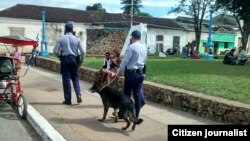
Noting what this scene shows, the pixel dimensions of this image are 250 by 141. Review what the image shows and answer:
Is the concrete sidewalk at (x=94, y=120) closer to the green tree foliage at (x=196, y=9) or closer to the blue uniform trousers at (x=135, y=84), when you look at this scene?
the blue uniform trousers at (x=135, y=84)

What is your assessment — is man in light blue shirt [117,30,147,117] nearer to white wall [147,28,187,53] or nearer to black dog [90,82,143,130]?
black dog [90,82,143,130]

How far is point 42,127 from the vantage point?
24.0 ft

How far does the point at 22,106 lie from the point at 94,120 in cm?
160

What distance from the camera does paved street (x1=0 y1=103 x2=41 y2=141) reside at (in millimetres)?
7185

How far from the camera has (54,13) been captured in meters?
48.9

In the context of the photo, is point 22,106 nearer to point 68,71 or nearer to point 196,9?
point 68,71

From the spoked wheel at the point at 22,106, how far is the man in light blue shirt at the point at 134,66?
2.29 metres

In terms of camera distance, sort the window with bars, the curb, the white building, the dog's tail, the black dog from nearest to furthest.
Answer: the curb, the dog's tail, the black dog, the white building, the window with bars

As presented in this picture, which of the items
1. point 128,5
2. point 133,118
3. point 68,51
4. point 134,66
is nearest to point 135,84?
point 134,66

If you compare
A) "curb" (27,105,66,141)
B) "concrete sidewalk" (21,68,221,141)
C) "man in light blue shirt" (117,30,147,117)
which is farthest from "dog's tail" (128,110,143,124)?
"curb" (27,105,66,141)

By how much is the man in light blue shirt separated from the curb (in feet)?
5.10

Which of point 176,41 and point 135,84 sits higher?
point 176,41

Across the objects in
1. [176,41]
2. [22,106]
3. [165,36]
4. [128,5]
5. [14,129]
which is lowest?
[14,129]

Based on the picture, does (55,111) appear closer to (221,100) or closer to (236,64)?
(221,100)
